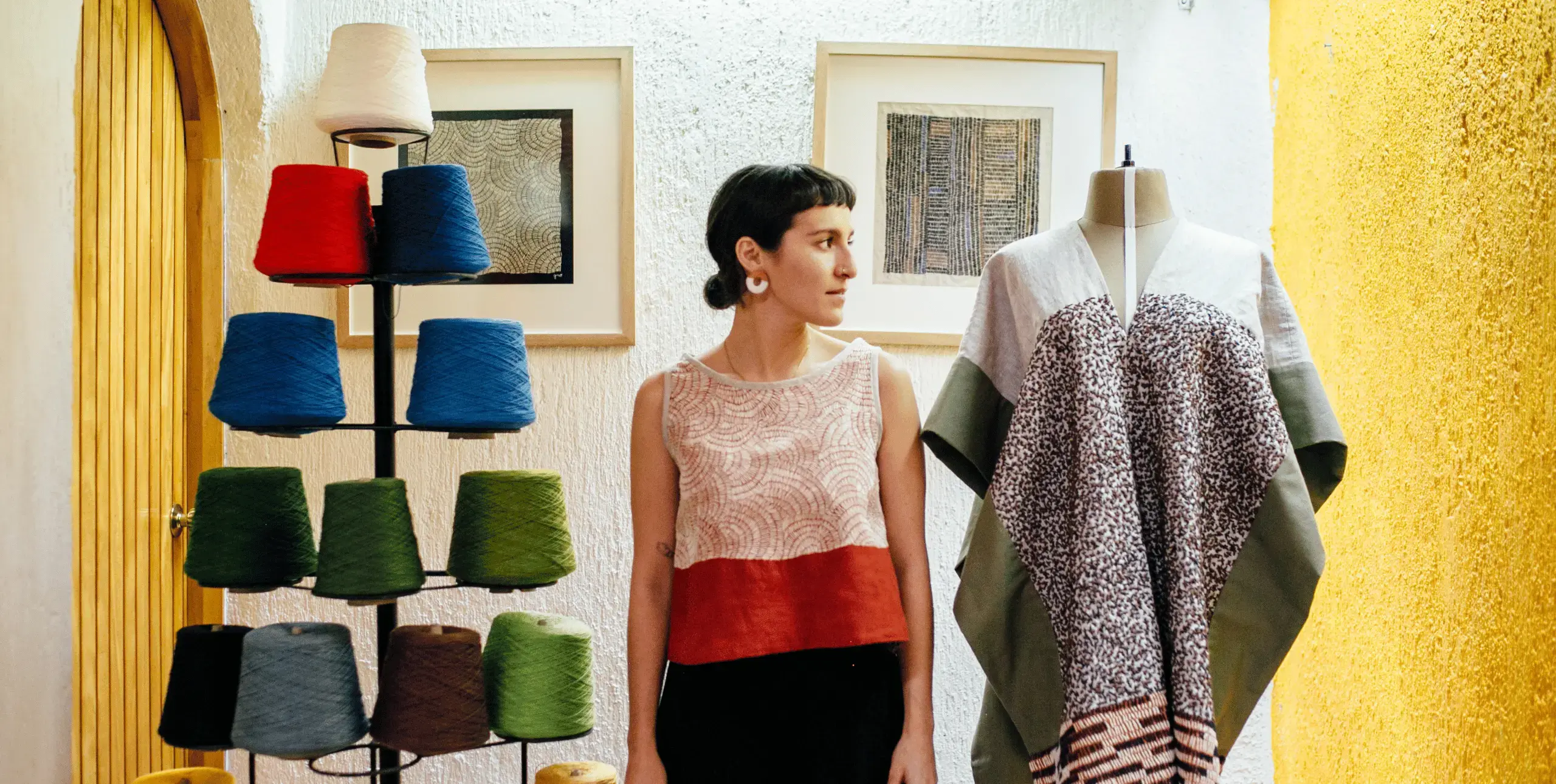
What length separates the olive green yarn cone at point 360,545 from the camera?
1570mm

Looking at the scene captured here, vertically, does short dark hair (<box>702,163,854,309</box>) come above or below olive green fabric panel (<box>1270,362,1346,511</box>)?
above

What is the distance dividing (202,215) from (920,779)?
68.5 inches

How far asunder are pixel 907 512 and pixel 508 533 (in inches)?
21.6

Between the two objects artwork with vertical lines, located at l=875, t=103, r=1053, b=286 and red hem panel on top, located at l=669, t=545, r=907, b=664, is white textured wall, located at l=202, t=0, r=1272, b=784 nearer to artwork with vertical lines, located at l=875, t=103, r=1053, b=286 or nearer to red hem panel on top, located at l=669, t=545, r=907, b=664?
artwork with vertical lines, located at l=875, t=103, r=1053, b=286

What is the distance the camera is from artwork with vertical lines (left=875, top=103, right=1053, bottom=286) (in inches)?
89.2

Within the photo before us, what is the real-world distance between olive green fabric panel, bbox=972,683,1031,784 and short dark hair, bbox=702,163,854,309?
62 centimetres

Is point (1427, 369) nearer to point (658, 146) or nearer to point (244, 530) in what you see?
point (658, 146)

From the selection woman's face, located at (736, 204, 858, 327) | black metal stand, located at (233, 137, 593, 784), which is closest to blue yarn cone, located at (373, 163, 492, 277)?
black metal stand, located at (233, 137, 593, 784)

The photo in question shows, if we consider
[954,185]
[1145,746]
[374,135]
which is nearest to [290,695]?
[374,135]

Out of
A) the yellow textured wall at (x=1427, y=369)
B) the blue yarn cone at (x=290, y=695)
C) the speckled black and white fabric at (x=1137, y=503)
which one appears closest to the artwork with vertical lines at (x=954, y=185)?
the yellow textured wall at (x=1427, y=369)

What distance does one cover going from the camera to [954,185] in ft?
7.45

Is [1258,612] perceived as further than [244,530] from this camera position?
No

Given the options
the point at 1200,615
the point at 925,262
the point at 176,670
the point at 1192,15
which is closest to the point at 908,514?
the point at 1200,615

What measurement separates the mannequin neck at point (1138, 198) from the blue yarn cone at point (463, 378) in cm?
83
